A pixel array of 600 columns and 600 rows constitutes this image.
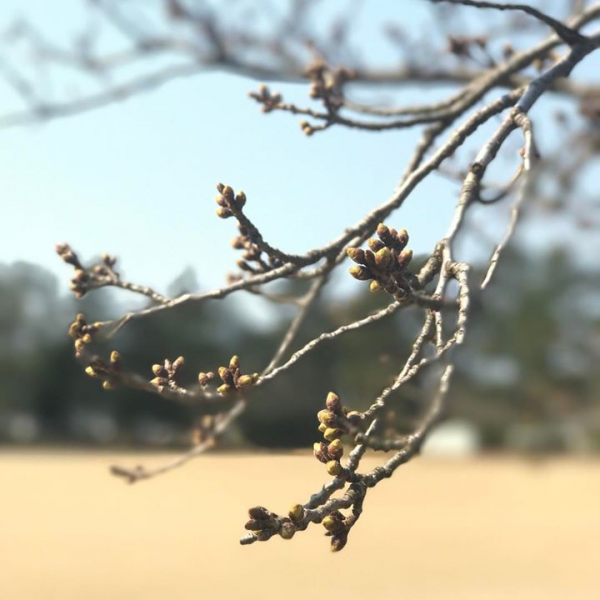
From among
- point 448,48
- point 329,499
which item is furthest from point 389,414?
point 448,48

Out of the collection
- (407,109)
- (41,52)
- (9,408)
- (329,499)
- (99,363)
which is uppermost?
(9,408)

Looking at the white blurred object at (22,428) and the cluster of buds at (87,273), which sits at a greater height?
the white blurred object at (22,428)

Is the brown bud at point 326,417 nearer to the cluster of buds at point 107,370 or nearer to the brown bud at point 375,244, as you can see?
the brown bud at point 375,244

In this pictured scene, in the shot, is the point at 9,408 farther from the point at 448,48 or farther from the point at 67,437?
the point at 448,48

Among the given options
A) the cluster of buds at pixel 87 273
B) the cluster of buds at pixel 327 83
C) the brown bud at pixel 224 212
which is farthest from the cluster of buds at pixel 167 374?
the cluster of buds at pixel 327 83

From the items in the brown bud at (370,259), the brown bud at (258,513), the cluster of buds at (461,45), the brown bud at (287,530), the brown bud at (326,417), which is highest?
the cluster of buds at (461,45)
